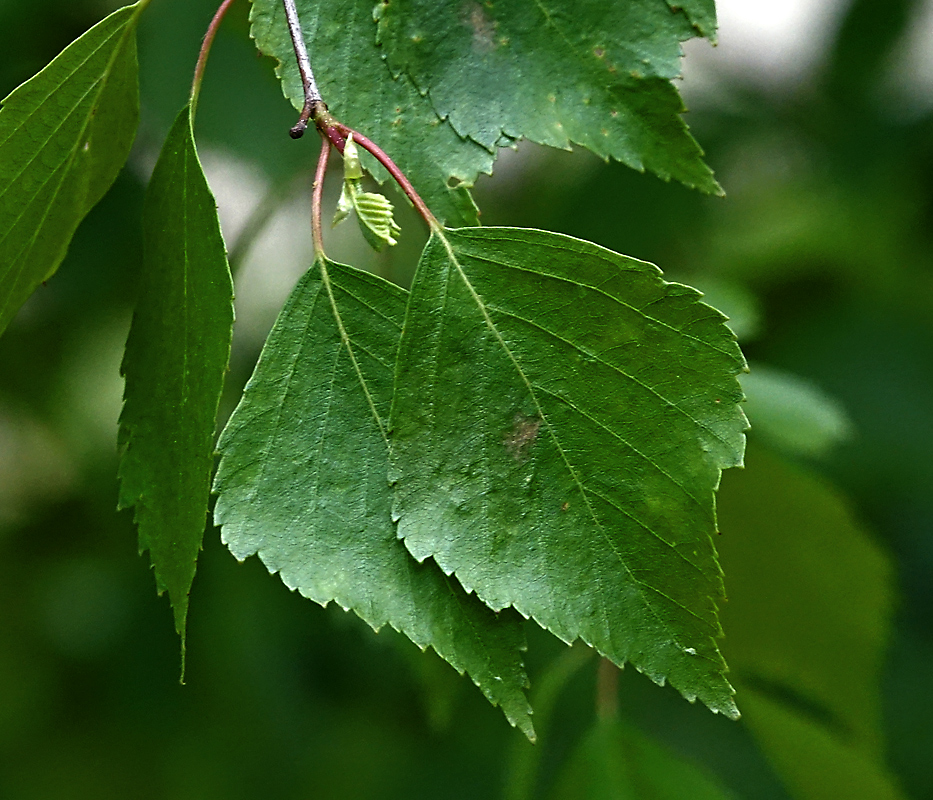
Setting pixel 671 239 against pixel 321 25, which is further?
pixel 671 239

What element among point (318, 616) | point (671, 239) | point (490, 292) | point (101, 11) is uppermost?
point (490, 292)

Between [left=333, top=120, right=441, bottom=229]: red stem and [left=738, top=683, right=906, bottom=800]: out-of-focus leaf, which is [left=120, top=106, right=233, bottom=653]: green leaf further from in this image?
[left=738, top=683, right=906, bottom=800]: out-of-focus leaf

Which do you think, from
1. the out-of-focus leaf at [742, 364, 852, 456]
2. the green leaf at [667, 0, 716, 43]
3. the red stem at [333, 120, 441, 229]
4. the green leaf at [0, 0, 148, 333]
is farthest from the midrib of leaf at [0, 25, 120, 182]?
the out-of-focus leaf at [742, 364, 852, 456]

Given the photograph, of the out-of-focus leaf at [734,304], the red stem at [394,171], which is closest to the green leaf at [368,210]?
the red stem at [394,171]

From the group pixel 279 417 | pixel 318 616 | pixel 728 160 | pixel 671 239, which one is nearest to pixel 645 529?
pixel 279 417

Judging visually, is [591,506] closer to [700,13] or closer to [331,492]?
[331,492]

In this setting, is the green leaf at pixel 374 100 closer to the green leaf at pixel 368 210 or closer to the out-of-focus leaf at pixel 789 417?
the green leaf at pixel 368 210

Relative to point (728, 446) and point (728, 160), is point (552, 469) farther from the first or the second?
point (728, 160)

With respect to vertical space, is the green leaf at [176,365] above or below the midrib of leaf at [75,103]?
below
